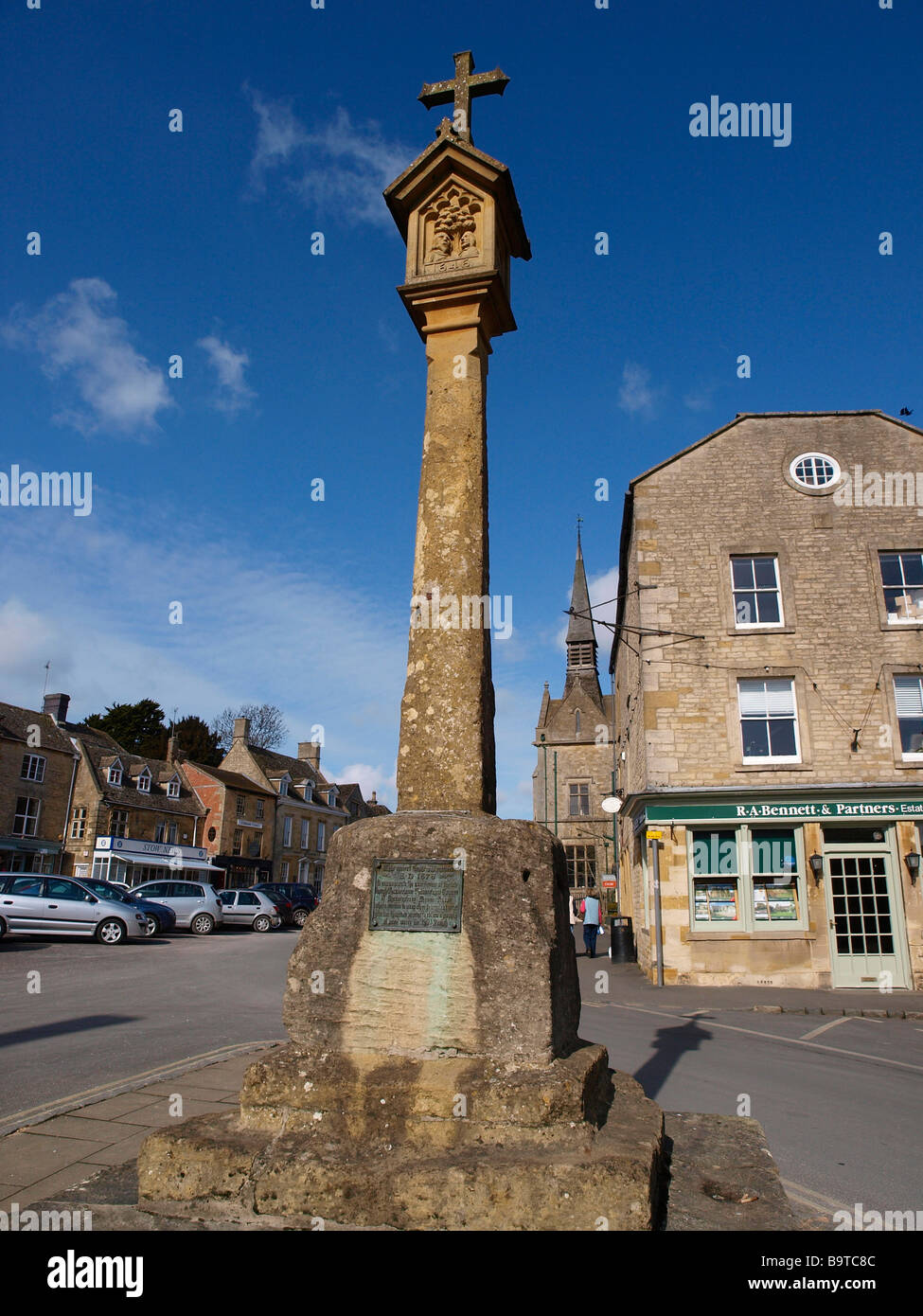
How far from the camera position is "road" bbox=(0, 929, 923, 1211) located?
505 centimetres

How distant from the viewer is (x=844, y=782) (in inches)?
585

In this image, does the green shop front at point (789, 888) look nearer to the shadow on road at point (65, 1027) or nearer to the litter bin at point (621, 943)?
the litter bin at point (621, 943)

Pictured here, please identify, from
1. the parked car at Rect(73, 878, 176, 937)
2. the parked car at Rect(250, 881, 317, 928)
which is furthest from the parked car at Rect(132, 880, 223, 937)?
the parked car at Rect(250, 881, 317, 928)

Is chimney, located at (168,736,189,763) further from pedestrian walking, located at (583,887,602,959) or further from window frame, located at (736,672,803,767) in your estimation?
window frame, located at (736,672,803,767)

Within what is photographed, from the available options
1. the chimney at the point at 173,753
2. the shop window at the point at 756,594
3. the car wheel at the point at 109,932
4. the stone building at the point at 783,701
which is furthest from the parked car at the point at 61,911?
the chimney at the point at 173,753

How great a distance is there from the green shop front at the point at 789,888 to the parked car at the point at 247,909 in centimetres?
1651

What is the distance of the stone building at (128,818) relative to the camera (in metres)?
36.7

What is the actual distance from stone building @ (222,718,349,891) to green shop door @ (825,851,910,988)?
37.1 metres

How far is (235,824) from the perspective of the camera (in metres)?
44.2

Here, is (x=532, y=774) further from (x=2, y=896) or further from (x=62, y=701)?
(x=2, y=896)

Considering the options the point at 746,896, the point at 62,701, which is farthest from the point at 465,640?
the point at 62,701

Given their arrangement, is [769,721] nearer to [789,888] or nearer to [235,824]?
[789,888]

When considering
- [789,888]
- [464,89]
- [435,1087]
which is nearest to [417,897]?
[435,1087]
